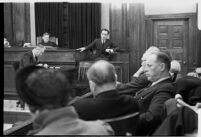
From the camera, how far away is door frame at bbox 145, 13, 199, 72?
17.4ft

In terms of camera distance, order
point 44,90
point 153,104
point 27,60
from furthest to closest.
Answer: point 27,60 → point 153,104 → point 44,90

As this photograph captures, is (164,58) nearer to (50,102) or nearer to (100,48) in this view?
(50,102)

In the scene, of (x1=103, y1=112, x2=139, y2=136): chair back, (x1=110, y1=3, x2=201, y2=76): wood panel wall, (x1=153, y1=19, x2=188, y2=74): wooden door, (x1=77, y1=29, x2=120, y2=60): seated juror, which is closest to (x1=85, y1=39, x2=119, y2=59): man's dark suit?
(x1=77, y1=29, x2=120, y2=60): seated juror

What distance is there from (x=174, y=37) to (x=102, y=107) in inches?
180

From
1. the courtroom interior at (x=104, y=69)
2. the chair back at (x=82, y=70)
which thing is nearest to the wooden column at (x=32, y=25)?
the courtroom interior at (x=104, y=69)

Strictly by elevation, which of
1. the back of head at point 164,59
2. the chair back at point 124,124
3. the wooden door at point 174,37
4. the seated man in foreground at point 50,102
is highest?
the wooden door at point 174,37

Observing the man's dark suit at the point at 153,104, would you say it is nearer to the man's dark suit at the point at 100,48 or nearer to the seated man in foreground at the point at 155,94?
A: the seated man in foreground at the point at 155,94

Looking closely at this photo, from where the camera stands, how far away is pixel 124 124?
4.16ft

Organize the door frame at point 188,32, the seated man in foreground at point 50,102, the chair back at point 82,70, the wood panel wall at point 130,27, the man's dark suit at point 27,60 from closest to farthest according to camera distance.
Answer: the seated man in foreground at point 50,102, the man's dark suit at point 27,60, the chair back at point 82,70, the door frame at point 188,32, the wood panel wall at point 130,27

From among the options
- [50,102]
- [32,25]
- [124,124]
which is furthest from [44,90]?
[32,25]

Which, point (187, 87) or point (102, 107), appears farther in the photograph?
point (187, 87)

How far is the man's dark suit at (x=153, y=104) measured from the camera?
4.54 ft

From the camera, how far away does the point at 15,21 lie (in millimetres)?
6340

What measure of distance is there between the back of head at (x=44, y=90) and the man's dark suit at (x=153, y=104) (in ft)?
1.96
